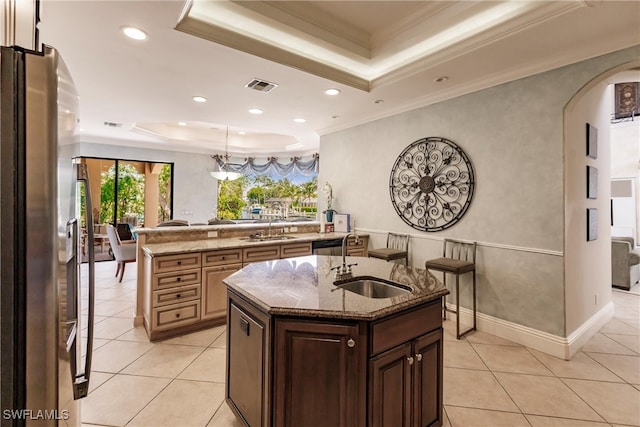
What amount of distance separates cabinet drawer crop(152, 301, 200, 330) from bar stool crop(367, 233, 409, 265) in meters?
2.25

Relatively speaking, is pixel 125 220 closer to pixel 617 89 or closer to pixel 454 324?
pixel 454 324

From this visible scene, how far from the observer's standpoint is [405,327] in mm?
1499

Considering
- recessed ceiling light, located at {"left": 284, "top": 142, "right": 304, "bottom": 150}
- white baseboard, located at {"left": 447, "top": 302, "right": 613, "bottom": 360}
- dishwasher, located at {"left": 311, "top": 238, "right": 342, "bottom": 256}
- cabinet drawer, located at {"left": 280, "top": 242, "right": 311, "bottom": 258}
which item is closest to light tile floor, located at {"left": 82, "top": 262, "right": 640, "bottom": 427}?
white baseboard, located at {"left": 447, "top": 302, "right": 613, "bottom": 360}

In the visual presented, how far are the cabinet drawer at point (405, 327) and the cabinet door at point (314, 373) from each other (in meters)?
0.10

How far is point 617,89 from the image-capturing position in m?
6.95

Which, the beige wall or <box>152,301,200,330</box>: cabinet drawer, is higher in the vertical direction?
the beige wall

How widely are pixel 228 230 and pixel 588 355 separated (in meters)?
4.15

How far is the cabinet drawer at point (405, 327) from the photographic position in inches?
54.4

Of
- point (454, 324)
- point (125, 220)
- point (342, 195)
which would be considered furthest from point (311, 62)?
point (125, 220)

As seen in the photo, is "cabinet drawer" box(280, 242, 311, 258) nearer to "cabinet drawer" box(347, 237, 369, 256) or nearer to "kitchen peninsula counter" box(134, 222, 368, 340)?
"kitchen peninsula counter" box(134, 222, 368, 340)

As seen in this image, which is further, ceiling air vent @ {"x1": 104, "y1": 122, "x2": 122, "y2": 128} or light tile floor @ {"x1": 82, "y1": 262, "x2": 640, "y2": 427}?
ceiling air vent @ {"x1": 104, "y1": 122, "x2": 122, "y2": 128}

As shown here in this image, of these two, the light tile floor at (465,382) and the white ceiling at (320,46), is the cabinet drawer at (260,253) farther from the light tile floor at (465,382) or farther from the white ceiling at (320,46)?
the white ceiling at (320,46)

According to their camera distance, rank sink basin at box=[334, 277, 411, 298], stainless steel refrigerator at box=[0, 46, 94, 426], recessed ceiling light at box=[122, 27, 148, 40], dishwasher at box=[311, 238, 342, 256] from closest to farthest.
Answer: stainless steel refrigerator at box=[0, 46, 94, 426] → sink basin at box=[334, 277, 411, 298] → recessed ceiling light at box=[122, 27, 148, 40] → dishwasher at box=[311, 238, 342, 256]

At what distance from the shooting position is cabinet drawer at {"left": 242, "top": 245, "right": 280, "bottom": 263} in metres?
3.54
